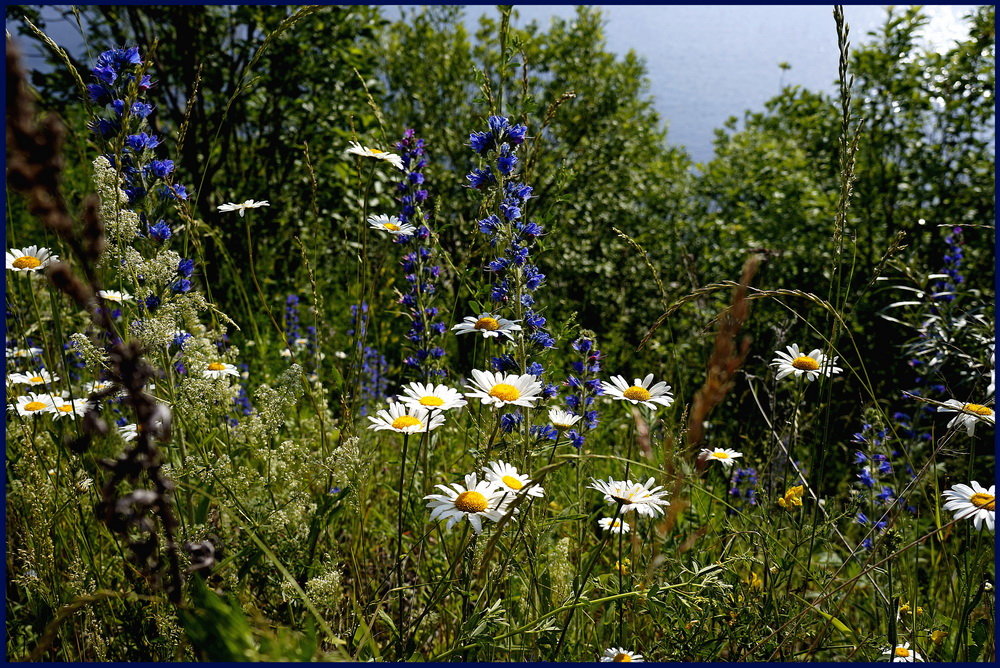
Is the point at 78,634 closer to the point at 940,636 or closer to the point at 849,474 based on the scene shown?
the point at 940,636

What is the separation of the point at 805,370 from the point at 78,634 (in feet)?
6.81

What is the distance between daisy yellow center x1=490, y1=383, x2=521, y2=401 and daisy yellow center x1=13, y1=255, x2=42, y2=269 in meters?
1.49

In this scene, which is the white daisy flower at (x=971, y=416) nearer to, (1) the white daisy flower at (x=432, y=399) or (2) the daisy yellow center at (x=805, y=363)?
(2) the daisy yellow center at (x=805, y=363)

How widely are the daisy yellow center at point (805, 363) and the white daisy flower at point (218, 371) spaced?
63.1 inches

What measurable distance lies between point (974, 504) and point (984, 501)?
0.04 meters

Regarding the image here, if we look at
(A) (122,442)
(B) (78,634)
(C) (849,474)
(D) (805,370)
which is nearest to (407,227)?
(A) (122,442)

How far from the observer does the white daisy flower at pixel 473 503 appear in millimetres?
1400

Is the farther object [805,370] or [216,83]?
[216,83]

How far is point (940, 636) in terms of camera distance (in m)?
1.84

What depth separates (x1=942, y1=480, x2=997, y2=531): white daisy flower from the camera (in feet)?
4.94

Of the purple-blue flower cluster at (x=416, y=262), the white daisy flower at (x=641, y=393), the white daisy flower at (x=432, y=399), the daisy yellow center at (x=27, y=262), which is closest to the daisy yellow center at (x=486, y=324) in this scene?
the white daisy flower at (x=432, y=399)

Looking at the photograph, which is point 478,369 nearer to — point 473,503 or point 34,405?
point 34,405

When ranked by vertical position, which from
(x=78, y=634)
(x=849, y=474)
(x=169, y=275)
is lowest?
(x=849, y=474)

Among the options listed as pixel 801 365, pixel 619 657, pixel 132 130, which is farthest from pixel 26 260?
pixel 801 365
